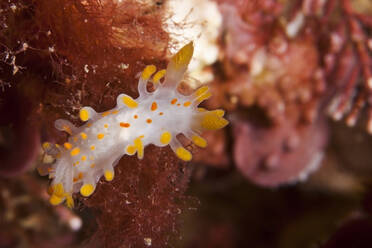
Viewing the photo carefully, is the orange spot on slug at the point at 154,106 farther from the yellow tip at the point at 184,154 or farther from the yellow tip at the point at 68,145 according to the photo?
the yellow tip at the point at 68,145

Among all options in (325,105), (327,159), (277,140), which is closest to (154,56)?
(277,140)

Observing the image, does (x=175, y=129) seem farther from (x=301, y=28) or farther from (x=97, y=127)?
(x=301, y=28)

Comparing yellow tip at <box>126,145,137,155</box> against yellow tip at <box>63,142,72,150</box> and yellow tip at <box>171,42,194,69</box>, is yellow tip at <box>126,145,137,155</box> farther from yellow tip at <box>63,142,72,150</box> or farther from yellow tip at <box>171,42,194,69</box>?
yellow tip at <box>171,42,194,69</box>

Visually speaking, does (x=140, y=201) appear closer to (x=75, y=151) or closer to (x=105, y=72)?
(x=75, y=151)

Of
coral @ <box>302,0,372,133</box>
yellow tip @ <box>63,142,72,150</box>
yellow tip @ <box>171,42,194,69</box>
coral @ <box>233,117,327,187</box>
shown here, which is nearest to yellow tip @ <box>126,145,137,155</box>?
yellow tip @ <box>63,142,72,150</box>

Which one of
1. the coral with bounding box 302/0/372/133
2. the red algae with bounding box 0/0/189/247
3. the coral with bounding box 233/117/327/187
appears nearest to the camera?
the red algae with bounding box 0/0/189/247

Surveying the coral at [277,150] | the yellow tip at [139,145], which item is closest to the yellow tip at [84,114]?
the yellow tip at [139,145]

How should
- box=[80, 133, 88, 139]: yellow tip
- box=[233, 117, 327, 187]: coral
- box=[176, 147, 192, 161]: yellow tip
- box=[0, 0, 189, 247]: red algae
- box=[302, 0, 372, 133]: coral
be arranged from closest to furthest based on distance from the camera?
box=[80, 133, 88, 139]: yellow tip, box=[176, 147, 192, 161]: yellow tip, box=[0, 0, 189, 247]: red algae, box=[302, 0, 372, 133]: coral, box=[233, 117, 327, 187]: coral

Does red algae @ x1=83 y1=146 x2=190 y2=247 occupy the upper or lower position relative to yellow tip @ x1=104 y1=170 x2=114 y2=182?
lower
